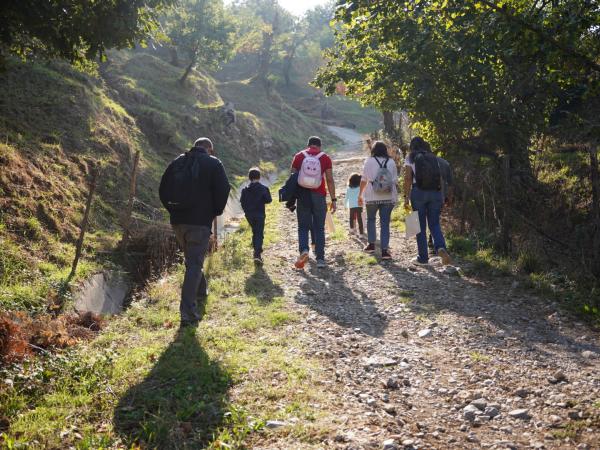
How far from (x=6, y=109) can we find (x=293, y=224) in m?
7.09

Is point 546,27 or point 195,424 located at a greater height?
point 546,27

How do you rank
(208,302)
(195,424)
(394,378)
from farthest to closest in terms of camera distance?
(208,302), (394,378), (195,424)

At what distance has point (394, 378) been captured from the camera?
4641mm

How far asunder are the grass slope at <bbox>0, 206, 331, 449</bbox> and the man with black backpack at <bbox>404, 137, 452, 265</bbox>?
10.7ft

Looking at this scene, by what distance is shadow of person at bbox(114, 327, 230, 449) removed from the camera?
374 centimetres

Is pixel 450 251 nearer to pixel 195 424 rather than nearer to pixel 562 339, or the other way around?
pixel 562 339

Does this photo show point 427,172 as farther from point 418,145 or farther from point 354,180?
point 354,180

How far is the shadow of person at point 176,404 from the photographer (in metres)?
3.74

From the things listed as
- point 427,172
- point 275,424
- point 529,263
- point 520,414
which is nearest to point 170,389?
point 275,424

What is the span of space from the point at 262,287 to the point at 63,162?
6.17 m

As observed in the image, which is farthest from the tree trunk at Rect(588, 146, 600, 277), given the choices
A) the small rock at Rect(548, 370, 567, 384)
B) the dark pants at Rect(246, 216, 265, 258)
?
the dark pants at Rect(246, 216, 265, 258)

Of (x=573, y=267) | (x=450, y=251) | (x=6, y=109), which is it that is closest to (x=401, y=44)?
(x=450, y=251)

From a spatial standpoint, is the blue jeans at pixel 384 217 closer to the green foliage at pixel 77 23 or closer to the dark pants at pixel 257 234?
the dark pants at pixel 257 234

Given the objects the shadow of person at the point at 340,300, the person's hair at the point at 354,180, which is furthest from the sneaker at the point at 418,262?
the person's hair at the point at 354,180
